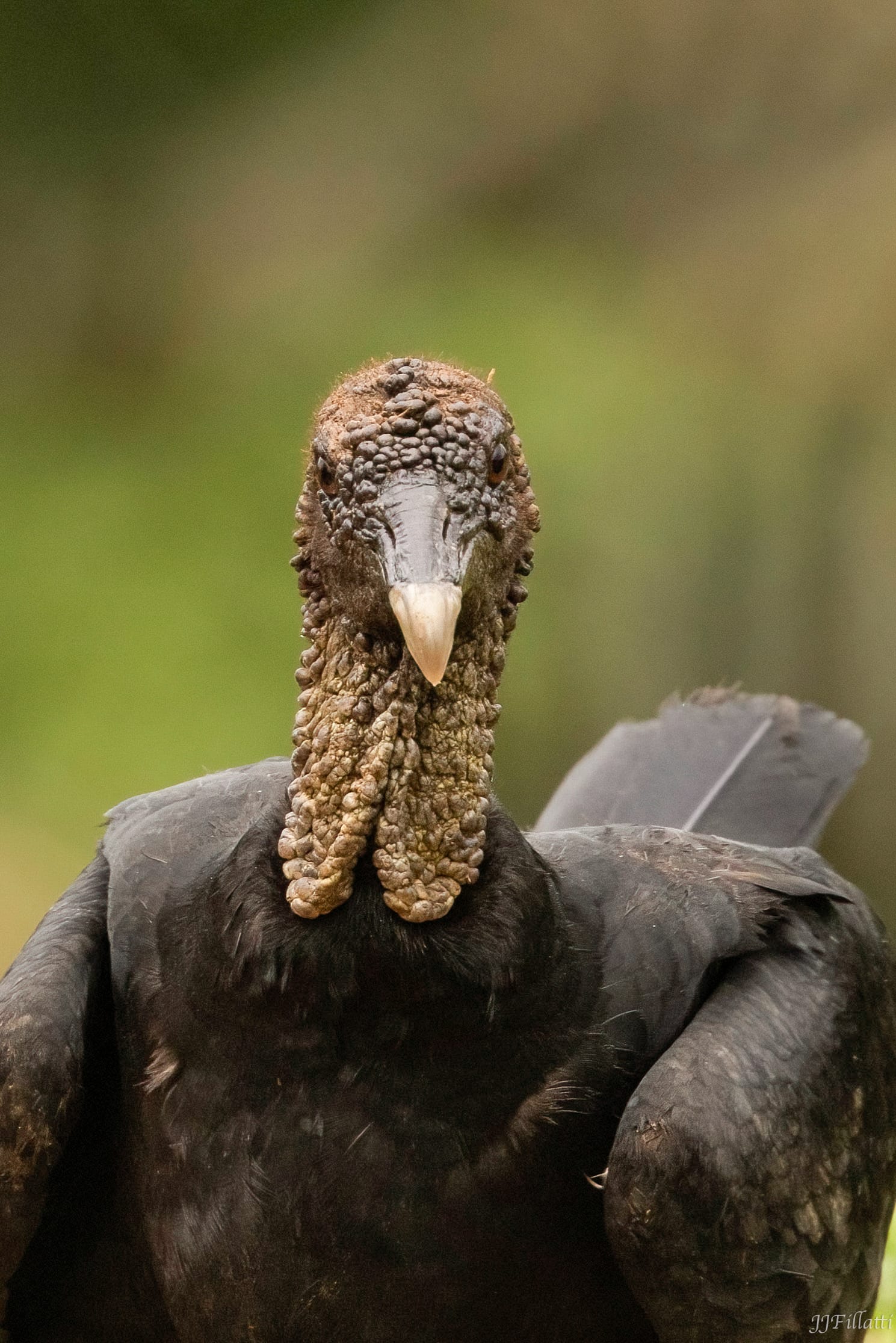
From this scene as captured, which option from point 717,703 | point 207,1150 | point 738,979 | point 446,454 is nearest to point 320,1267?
point 207,1150

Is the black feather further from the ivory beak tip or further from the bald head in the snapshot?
the ivory beak tip

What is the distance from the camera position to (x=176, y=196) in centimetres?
834

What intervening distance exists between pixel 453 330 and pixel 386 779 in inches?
198

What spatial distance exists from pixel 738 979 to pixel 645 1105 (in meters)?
0.50

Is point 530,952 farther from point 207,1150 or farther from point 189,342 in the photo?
point 189,342

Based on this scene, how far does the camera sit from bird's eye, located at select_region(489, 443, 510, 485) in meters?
3.45

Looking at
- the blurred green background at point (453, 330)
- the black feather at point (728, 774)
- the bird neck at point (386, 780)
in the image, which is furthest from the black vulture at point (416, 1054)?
the blurred green background at point (453, 330)

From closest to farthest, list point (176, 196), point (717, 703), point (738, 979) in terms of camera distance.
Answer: point (738, 979)
point (717, 703)
point (176, 196)

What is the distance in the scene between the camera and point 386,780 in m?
3.41

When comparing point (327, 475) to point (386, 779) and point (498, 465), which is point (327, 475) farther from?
point (386, 779)

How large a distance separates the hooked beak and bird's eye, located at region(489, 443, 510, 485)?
0.17 m

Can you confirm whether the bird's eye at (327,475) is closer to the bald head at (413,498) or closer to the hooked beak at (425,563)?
the bald head at (413,498)
